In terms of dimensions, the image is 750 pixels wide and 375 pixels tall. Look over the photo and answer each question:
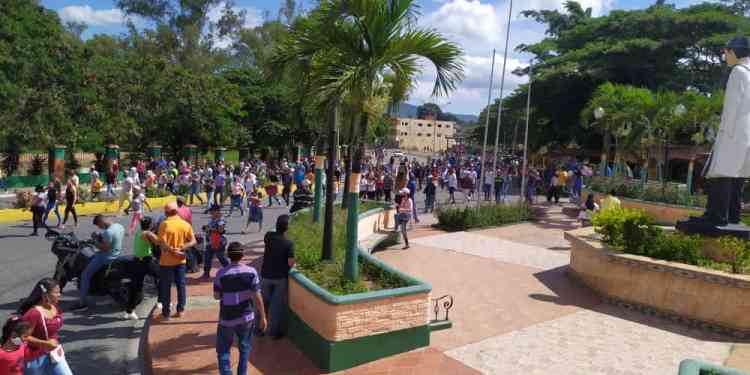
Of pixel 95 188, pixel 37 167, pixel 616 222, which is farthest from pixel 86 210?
pixel 616 222

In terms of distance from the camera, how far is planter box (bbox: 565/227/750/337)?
7.61 metres

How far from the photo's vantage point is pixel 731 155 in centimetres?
875

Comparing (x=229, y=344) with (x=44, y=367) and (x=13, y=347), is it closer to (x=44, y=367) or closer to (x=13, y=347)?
(x=44, y=367)

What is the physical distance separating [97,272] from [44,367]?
3.48 meters

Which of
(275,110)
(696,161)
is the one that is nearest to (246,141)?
(275,110)

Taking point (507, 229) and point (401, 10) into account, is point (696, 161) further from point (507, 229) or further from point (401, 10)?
point (401, 10)

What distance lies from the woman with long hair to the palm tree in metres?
3.08

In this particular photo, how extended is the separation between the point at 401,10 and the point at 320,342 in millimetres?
3933

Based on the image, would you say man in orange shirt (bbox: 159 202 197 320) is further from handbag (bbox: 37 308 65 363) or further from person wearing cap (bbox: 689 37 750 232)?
person wearing cap (bbox: 689 37 750 232)

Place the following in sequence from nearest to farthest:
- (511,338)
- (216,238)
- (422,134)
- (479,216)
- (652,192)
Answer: (511,338) → (216,238) → (479,216) → (652,192) → (422,134)

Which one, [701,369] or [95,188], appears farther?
[95,188]

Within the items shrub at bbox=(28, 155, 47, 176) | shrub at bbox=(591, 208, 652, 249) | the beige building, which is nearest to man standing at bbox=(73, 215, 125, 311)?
shrub at bbox=(591, 208, 652, 249)

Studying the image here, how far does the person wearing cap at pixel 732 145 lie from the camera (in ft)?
28.3

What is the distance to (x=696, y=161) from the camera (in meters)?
31.8
